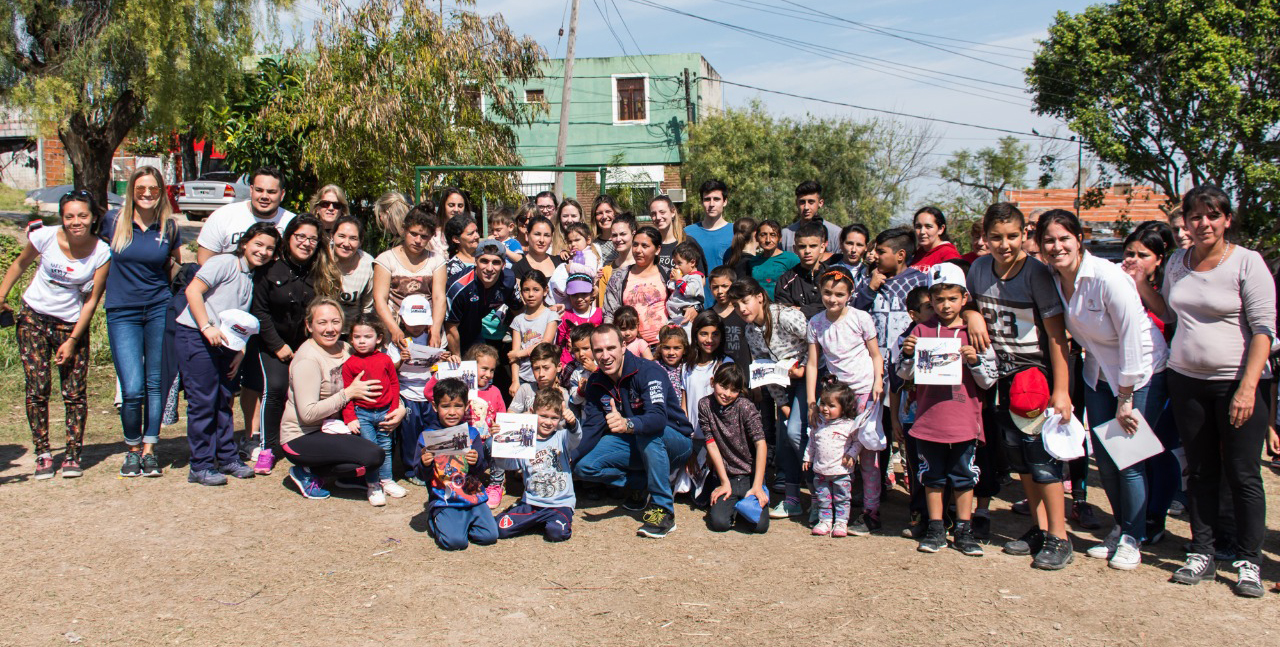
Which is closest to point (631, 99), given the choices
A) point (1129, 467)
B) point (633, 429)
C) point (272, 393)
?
point (272, 393)

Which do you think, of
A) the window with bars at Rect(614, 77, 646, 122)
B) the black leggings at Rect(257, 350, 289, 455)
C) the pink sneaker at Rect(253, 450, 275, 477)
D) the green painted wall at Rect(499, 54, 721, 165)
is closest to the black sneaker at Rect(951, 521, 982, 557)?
the black leggings at Rect(257, 350, 289, 455)

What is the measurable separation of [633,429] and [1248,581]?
308 cm

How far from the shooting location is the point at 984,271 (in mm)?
4863

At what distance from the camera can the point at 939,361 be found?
4676 millimetres

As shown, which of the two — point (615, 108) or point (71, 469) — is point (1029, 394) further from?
point (615, 108)

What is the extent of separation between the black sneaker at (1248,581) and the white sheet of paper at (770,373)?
2433 millimetres

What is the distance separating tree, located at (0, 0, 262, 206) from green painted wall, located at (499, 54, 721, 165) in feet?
47.1

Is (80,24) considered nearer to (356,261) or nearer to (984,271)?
(356,261)

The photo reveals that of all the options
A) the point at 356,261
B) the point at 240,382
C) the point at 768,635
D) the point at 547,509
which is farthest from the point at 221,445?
the point at 768,635

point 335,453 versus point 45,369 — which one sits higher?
point 45,369

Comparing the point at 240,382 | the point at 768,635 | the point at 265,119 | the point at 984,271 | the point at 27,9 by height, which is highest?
the point at 27,9

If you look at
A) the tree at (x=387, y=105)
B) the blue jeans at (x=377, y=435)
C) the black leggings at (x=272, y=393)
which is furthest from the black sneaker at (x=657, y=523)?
the tree at (x=387, y=105)

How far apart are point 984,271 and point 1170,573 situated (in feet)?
5.75

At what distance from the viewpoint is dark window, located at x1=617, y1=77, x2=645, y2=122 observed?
30.1 m
